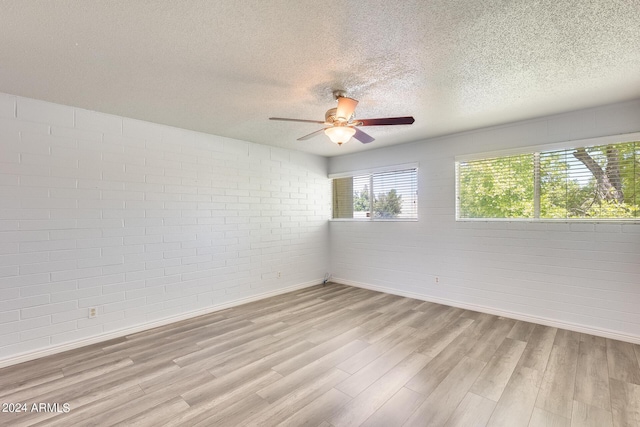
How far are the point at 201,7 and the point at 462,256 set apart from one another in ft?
13.7

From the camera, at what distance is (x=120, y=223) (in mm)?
3373

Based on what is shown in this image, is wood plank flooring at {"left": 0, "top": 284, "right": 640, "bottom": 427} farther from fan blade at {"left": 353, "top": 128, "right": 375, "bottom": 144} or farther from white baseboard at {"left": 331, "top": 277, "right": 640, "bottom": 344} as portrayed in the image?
fan blade at {"left": 353, "top": 128, "right": 375, "bottom": 144}

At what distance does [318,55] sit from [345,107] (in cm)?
51

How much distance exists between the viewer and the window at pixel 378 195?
15.9ft

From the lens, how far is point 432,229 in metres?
4.51

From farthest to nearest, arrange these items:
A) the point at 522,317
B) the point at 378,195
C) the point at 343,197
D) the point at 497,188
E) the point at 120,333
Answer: the point at 343,197 < the point at 378,195 < the point at 497,188 < the point at 522,317 < the point at 120,333

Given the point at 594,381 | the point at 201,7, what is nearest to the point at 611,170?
the point at 594,381

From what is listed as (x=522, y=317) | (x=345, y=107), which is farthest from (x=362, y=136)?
(x=522, y=317)

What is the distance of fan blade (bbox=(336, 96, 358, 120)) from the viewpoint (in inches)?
96.8

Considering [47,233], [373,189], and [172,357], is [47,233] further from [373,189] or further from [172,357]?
[373,189]

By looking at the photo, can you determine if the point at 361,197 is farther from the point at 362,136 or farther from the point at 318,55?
the point at 318,55

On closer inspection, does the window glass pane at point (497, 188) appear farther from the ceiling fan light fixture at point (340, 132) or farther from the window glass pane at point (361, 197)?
the ceiling fan light fixture at point (340, 132)

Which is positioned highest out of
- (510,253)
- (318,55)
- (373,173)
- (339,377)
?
(318,55)

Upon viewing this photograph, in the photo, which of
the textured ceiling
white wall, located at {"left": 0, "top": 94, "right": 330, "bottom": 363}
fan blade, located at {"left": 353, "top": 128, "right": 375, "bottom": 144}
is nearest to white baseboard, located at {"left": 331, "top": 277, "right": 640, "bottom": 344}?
white wall, located at {"left": 0, "top": 94, "right": 330, "bottom": 363}
